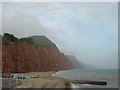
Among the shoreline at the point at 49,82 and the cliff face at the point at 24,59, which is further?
the cliff face at the point at 24,59

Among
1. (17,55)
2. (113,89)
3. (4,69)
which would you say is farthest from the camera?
(17,55)

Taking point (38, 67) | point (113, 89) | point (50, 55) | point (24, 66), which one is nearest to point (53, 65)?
point (50, 55)

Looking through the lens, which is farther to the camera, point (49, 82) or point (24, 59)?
point (24, 59)

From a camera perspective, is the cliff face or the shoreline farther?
the cliff face

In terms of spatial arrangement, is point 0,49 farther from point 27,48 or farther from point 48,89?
point 48,89

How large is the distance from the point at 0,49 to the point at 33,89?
150 feet

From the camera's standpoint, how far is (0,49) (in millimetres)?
63812

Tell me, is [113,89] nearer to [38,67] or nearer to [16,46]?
[16,46]

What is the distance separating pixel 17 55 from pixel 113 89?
49259 millimetres

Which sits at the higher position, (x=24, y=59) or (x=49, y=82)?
(x=24, y=59)

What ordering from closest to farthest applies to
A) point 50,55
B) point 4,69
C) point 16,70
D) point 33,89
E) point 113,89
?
1. point 33,89
2. point 113,89
3. point 4,69
4. point 16,70
5. point 50,55

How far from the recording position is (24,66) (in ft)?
233

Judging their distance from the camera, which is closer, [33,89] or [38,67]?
[33,89]

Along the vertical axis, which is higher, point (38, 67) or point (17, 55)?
point (17, 55)
